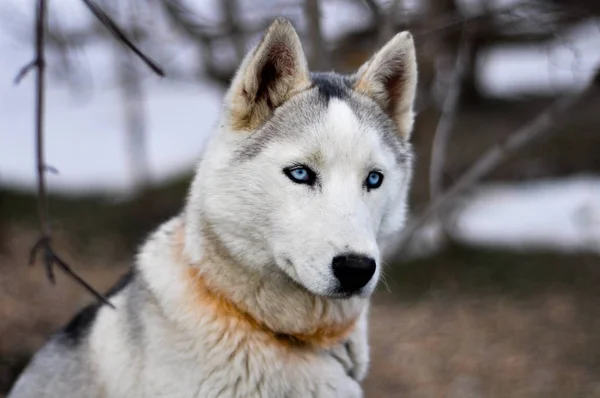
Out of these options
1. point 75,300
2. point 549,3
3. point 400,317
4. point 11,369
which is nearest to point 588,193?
point 400,317

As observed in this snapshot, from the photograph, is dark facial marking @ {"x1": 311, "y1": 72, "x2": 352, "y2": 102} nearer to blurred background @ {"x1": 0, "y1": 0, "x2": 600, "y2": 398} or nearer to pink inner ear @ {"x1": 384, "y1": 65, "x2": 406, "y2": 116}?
pink inner ear @ {"x1": 384, "y1": 65, "x2": 406, "y2": 116}

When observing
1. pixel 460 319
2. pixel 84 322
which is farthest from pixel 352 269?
pixel 460 319

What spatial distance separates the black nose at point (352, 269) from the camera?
3072 mm

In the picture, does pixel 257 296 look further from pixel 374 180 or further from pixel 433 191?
pixel 433 191

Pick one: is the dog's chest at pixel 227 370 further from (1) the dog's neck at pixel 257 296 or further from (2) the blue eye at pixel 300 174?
(2) the blue eye at pixel 300 174

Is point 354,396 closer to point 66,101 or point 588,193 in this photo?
point 588,193

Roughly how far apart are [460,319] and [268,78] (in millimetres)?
5127

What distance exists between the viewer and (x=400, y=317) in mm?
8188

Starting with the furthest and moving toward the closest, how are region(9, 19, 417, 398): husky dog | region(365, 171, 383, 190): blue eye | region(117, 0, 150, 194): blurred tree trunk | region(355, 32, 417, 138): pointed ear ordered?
region(117, 0, 150, 194): blurred tree trunk, region(355, 32, 417, 138): pointed ear, region(365, 171, 383, 190): blue eye, region(9, 19, 417, 398): husky dog

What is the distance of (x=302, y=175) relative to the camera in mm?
3330

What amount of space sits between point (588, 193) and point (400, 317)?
403 centimetres

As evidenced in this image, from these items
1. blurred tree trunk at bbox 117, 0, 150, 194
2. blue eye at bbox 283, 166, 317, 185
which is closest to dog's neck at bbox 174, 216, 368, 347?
blue eye at bbox 283, 166, 317, 185

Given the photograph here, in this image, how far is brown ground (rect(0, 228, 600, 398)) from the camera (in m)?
6.77

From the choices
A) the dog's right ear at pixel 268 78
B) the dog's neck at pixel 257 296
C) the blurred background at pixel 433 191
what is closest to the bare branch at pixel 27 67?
the dog's right ear at pixel 268 78
